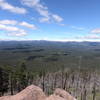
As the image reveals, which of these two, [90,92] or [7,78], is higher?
[7,78]

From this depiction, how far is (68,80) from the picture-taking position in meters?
120

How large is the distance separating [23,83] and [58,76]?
170 feet

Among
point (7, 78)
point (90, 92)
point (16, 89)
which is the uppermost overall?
point (7, 78)

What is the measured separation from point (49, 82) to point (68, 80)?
14.9 meters

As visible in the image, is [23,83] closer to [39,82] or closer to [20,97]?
[39,82]

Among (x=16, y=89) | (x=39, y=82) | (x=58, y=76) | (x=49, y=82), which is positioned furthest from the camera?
(x=58, y=76)

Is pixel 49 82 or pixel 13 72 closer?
pixel 13 72

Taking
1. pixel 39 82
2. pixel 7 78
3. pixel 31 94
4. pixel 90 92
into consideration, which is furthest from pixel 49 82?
pixel 31 94

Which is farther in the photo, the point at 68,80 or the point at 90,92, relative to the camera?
the point at 68,80

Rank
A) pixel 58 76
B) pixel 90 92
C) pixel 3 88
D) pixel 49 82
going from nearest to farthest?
pixel 3 88
pixel 90 92
pixel 49 82
pixel 58 76

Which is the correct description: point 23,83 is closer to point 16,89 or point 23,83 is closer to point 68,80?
point 16,89

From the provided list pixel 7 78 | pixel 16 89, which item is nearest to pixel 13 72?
pixel 7 78

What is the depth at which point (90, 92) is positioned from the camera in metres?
97.8

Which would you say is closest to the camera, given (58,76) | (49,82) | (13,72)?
(13,72)
